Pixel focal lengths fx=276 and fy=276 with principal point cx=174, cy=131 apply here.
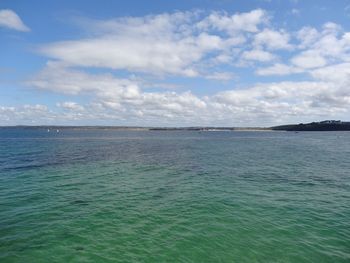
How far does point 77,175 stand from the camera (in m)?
42.4

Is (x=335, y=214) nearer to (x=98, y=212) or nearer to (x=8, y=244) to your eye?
(x=98, y=212)

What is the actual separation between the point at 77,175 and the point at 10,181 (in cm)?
884

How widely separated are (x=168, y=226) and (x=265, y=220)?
812cm

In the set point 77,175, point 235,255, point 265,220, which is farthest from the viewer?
point 77,175

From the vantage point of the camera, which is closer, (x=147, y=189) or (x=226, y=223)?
(x=226, y=223)

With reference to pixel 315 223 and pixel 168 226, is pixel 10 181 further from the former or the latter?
pixel 315 223

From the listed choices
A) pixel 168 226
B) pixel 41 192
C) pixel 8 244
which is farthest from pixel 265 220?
pixel 41 192

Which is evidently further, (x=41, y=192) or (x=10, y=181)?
(x=10, y=181)

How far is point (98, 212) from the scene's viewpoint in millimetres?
24625

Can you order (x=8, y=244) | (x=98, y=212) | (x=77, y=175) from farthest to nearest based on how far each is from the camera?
(x=77, y=175) < (x=98, y=212) < (x=8, y=244)

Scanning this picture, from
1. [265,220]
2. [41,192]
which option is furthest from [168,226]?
[41,192]

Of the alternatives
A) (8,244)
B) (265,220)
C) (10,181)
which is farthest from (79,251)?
(10,181)

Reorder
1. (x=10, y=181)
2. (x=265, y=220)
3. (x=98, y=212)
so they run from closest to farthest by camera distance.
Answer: (x=265, y=220), (x=98, y=212), (x=10, y=181)

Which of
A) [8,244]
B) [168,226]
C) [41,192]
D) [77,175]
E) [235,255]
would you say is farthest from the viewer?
[77,175]
